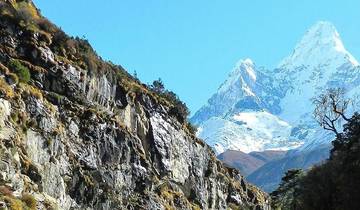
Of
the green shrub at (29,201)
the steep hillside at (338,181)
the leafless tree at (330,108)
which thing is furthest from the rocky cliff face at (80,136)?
the leafless tree at (330,108)

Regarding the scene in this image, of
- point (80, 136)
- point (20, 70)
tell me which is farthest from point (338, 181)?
point (20, 70)

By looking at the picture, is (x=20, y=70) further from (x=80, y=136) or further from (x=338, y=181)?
(x=338, y=181)

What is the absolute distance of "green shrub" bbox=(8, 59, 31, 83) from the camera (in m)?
70.2

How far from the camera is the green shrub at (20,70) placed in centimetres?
7025

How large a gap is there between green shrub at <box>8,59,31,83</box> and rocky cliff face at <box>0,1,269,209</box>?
115 mm

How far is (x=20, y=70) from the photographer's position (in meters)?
70.7

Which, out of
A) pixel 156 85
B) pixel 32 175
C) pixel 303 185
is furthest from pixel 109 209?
pixel 156 85

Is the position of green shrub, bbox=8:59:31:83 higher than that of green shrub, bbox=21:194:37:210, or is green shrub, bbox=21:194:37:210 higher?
green shrub, bbox=8:59:31:83

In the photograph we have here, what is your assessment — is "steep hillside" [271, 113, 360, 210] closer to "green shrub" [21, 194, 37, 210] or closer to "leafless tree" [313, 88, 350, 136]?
"leafless tree" [313, 88, 350, 136]

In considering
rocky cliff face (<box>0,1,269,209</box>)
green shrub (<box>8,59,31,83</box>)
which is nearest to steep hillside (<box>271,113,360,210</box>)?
rocky cliff face (<box>0,1,269,209</box>)

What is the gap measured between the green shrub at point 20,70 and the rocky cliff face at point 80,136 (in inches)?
4.5

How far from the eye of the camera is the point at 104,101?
8775 cm

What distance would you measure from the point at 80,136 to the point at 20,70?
10961mm

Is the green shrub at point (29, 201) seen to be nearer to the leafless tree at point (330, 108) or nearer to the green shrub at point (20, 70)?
the green shrub at point (20, 70)
